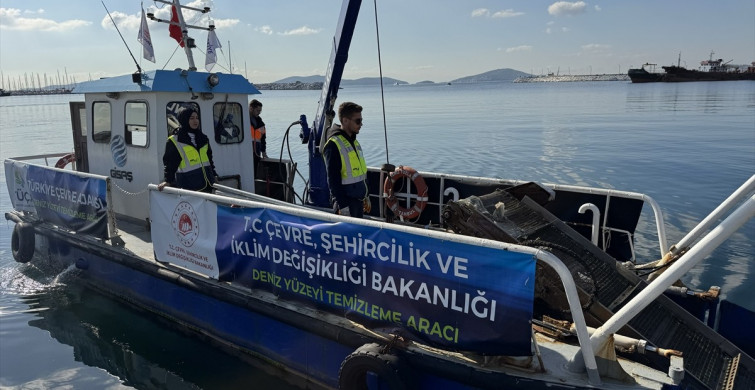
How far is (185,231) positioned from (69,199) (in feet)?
8.32

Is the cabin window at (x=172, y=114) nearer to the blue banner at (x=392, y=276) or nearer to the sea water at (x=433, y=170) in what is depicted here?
the sea water at (x=433, y=170)

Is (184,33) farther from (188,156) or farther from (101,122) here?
(188,156)

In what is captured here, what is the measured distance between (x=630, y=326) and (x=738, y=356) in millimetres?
881

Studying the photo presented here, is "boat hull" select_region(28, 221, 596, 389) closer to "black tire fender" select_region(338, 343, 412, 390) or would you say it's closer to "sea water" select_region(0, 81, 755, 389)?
"black tire fender" select_region(338, 343, 412, 390)

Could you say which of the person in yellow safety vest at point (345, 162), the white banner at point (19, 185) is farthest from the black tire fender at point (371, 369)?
the white banner at point (19, 185)

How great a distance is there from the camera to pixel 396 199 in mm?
6367

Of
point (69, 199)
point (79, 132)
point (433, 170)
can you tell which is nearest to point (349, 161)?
point (69, 199)

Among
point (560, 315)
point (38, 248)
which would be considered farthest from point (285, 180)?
point (560, 315)

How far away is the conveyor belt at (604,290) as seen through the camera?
362cm

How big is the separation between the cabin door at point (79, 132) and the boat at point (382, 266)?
79 centimetres

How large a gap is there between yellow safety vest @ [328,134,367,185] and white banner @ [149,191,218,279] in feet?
4.19

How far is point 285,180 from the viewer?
8.09 metres

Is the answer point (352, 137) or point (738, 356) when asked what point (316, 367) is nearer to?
point (352, 137)

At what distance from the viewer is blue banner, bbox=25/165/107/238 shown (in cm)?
596
